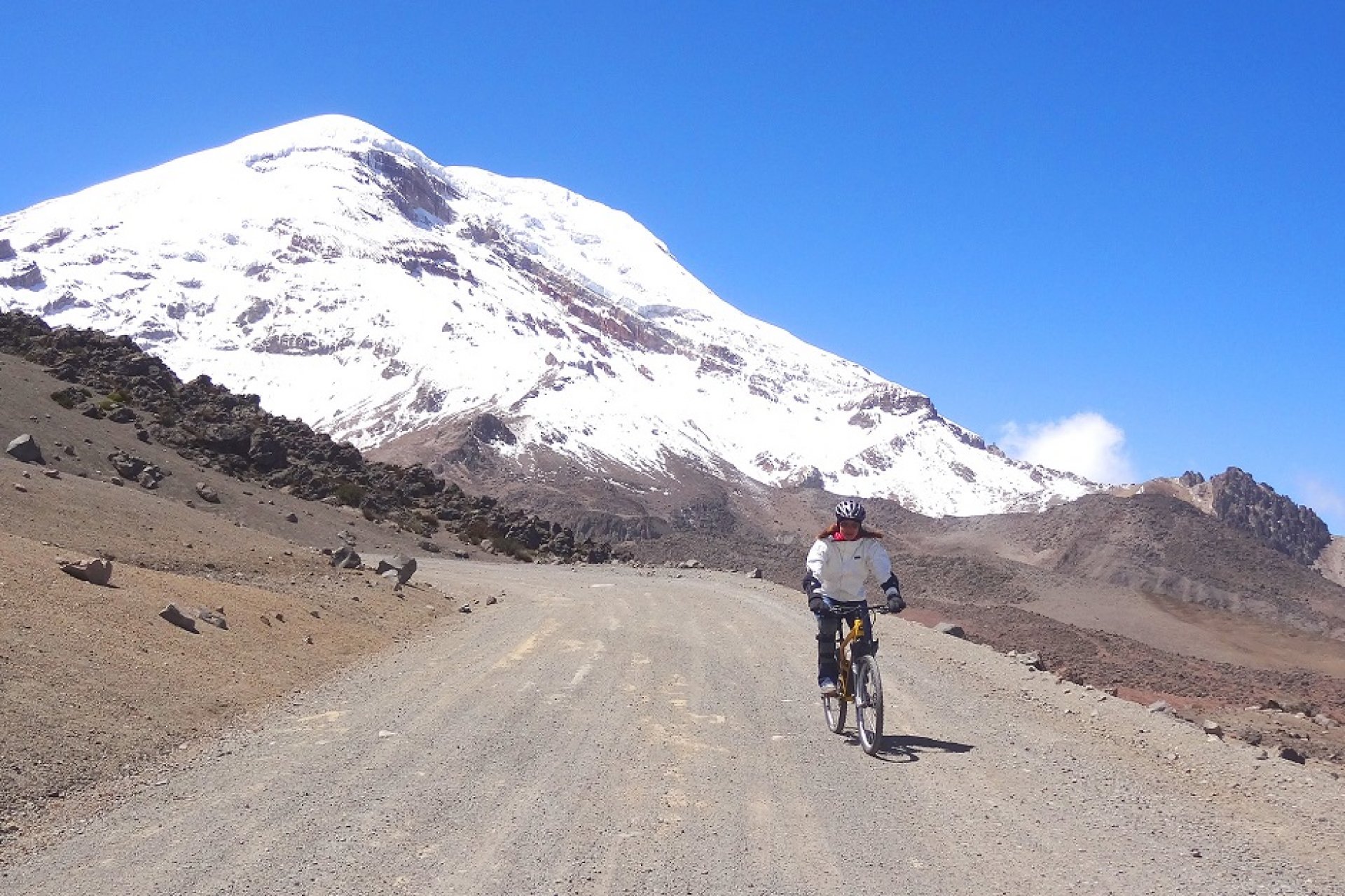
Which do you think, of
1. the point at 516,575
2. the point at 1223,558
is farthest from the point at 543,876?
the point at 1223,558

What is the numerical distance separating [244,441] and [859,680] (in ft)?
106

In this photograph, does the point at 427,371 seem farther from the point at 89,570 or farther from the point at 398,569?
the point at 89,570

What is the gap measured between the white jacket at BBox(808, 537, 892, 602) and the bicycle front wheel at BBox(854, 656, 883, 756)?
70 cm

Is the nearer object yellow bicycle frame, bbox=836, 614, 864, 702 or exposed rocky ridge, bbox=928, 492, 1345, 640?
yellow bicycle frame, bbox=836, 614, 864, 702

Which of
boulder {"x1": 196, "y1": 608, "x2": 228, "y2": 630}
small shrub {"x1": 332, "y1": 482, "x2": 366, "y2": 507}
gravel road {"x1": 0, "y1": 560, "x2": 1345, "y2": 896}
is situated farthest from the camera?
small shrub {"x1": 332, "y1": 482, "x2": 366, "y2": 507}

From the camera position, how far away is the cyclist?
9.73 metres

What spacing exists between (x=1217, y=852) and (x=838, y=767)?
108 inches

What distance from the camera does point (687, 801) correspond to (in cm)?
738

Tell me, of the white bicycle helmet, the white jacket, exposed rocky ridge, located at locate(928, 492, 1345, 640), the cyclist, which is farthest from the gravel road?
exposed rocky ridge, located at locate(928, 492, 1345, 640)

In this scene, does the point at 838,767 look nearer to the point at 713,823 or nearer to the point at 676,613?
the point at 713,823

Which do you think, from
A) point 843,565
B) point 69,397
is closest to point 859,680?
point 843,565

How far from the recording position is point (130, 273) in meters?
190

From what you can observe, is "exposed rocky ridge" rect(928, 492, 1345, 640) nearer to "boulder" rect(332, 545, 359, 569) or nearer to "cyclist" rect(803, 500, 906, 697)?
"boulder" rect(332, 545, 359, 569)

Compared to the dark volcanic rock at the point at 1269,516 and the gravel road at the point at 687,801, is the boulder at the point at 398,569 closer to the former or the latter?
the gravel road at the point at 687,801
